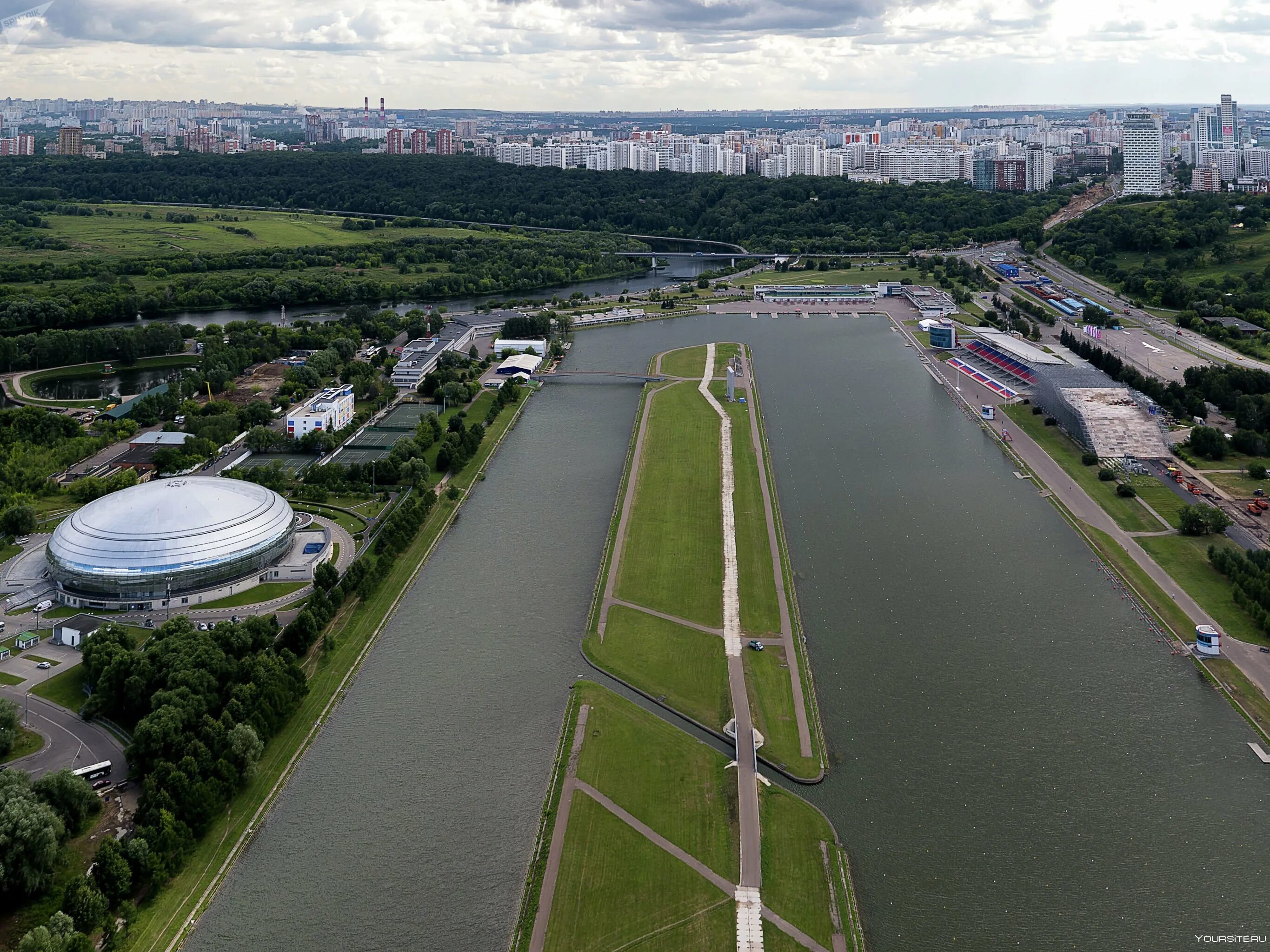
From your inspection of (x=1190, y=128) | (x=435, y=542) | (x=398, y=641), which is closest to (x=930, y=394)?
(x=435, y=542)

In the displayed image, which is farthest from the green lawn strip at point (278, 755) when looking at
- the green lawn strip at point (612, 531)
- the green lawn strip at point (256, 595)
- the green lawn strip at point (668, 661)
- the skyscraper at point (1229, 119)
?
the skyscraper at point (1229, 119)

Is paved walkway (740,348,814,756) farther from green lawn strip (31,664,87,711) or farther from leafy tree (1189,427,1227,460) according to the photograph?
leafy tree (1189,427,1227,460)

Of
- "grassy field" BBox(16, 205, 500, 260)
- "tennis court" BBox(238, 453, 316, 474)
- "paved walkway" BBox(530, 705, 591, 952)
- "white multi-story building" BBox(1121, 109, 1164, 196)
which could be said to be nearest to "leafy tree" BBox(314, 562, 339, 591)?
"paved walkway" BBox(530, 705, 591, 952)

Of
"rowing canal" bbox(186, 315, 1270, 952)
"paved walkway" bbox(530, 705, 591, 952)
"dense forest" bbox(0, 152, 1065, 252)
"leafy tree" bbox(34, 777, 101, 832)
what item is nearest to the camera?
"paved walkway" bbox(530, 705, 591, 952)

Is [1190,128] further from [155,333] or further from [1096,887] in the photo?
[1096,887]

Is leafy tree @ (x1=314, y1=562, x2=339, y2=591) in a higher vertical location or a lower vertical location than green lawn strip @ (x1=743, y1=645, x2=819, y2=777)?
higher
